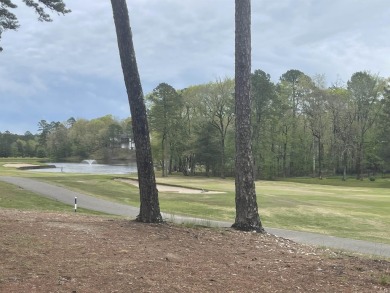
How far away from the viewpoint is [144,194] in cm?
966

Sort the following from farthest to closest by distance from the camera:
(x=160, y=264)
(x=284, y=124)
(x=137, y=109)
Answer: (x=284, y=124) → (x=137, y=109) → (x=160, y=264)

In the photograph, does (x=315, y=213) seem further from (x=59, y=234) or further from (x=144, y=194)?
(x=59, y=234)

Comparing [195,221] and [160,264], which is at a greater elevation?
[160,264]

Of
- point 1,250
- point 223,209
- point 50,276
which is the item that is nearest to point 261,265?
point 50,276

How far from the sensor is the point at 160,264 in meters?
5.96

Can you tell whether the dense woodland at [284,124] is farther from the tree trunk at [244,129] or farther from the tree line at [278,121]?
the tree trunk at [244,129]

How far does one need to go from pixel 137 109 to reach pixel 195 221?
531 centimetres

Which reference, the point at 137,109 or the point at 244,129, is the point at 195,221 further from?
the point at 137,109

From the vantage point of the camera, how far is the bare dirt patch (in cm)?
503

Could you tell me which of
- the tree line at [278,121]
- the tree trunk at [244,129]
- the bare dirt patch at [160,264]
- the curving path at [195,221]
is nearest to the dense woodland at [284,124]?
the tree line at [278,121]

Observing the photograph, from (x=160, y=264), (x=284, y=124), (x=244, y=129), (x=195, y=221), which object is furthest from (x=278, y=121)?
(x=160, y=264)

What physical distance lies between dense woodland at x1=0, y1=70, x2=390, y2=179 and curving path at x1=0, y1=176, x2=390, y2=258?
41.2 metres

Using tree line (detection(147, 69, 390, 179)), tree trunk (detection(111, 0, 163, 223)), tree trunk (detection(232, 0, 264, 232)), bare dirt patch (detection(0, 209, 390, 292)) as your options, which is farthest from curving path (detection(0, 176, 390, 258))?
tree line (detection(147, 69, 390, 179))

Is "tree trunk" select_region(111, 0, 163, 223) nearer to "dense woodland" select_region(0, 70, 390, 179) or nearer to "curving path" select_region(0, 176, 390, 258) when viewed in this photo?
"curving path" select_region(0, 176, 390, 258)
